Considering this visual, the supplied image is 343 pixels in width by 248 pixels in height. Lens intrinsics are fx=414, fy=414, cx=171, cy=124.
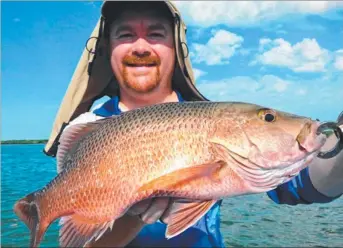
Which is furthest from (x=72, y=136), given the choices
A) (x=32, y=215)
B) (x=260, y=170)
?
(x=260, y=170)

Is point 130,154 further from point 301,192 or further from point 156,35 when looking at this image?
point 156,35

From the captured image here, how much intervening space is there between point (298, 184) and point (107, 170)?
5.23 feet

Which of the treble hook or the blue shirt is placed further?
the blue shirt

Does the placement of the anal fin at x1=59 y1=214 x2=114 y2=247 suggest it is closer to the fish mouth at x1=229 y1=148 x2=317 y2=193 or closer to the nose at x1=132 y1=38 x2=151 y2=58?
the fish mouth at x1=229 y1=148 x2=317 y2=193

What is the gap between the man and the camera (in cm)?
332

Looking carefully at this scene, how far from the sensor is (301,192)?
3234 millimetres

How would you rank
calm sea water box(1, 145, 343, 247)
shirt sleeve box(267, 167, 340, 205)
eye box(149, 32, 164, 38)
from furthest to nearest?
calm sea water box(1, 145, 343, 247), eye box(149, 32, 164, 38), shirt sleeve box(267, 167, 340, 205)

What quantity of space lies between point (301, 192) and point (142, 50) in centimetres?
178

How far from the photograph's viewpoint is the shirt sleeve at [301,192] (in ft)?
10.3

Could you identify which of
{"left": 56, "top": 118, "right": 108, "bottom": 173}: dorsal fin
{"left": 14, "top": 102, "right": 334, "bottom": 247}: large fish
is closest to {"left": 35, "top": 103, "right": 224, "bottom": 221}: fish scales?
{"left": 14, "top": 102, "right": 334, "bottom": 247}: large fish

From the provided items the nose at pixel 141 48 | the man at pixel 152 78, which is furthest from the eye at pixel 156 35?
the nose at pixel 141 48

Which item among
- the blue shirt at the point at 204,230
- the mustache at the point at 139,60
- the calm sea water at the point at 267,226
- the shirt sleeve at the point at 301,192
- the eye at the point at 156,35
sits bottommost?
the calm sea water at the point at 267,226

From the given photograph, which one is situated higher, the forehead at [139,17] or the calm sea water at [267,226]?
the forehead at [139,17]

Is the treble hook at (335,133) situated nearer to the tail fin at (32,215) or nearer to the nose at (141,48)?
the nose at (141,48)
